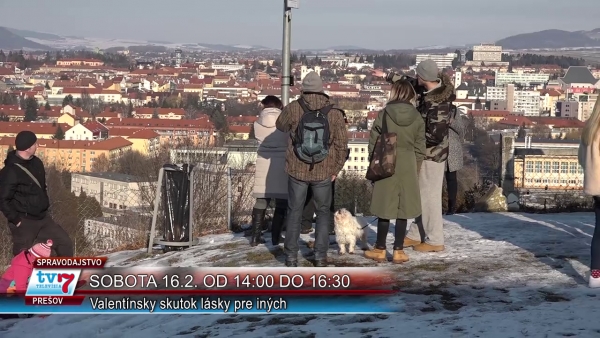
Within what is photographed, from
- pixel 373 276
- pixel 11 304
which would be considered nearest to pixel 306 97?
pixel 373 276

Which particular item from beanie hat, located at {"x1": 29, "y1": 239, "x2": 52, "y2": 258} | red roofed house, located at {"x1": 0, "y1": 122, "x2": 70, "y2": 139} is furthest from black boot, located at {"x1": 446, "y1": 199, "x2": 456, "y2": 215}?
red roofed house, located at {"x1": 0, "y1": 122, "x2": 70, "y2": 139}

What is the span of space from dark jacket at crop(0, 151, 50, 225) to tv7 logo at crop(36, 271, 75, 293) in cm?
42

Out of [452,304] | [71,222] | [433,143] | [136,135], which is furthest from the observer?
[136,135]

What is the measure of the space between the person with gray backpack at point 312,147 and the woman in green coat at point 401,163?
295mm

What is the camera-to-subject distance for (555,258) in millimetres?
6602

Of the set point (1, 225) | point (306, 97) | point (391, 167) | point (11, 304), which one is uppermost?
point (306, 97)

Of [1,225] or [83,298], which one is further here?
[1,225]

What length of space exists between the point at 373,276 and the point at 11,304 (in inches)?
91.5

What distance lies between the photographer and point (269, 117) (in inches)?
289

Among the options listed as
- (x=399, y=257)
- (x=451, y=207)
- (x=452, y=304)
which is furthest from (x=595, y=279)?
(x=451, y=207)

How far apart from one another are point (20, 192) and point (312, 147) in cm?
195

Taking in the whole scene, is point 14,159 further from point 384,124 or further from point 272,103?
point 384,124

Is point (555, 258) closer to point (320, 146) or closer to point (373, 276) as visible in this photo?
point (373, 276)

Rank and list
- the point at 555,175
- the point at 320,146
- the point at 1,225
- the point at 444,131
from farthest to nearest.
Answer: the point at 1,225 → the point at 555,175 → the point at 444,131 → the point at 320,146
